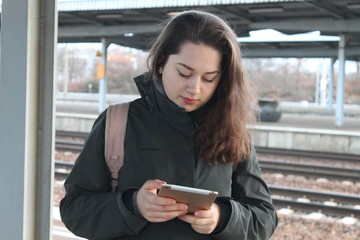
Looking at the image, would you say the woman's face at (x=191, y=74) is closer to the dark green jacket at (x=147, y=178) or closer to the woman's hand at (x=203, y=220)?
the dark green jacket at (x=147, y=178)

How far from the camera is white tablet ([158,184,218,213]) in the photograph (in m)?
1.45

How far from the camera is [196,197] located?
4.86ft

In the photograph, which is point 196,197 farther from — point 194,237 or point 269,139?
point 269,139

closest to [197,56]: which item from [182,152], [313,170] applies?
[182,152]

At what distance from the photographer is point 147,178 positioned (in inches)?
66.0

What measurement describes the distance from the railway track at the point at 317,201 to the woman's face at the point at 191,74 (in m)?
5.77

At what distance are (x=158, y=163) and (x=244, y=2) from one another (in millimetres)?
11563

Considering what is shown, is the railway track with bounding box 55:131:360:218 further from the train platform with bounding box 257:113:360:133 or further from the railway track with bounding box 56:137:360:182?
the train platform with bounding box 257:113:360:133

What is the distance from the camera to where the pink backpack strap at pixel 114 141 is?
169cm

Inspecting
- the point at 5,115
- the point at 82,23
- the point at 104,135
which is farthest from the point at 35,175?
the point at 82,23

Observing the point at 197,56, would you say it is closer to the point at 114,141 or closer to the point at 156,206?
the point at 114,141

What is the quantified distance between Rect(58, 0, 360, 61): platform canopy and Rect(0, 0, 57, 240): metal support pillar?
8.90 metres

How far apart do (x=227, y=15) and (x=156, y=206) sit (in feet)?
45.8

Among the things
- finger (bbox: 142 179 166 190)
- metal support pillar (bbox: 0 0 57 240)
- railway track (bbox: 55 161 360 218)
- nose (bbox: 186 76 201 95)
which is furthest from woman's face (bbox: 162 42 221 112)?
railway track (bbox: 55 161 360 218)
